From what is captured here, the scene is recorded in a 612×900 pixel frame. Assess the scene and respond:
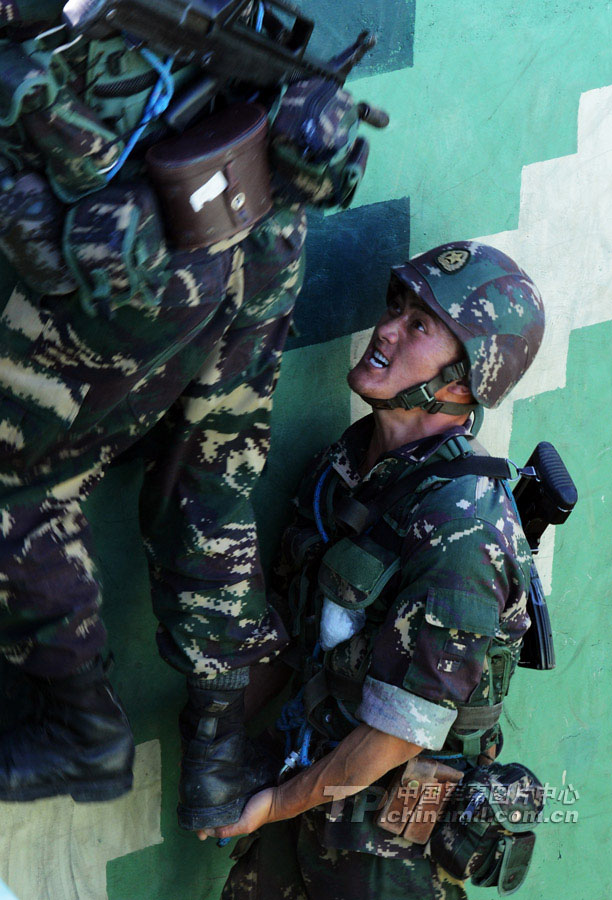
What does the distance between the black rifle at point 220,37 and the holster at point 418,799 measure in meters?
1.29

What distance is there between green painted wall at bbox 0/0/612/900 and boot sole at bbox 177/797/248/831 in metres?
0.22

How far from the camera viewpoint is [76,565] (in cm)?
156

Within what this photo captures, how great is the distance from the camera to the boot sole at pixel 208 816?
83.3 inches

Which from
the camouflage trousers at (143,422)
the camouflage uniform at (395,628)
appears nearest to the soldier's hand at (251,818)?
the camouflage uniform at (395,628)

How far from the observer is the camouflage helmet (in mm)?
2160

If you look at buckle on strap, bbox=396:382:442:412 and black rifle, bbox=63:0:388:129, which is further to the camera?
buckle on strap, bbox=396:382:442:412

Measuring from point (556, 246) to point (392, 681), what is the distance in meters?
1.23

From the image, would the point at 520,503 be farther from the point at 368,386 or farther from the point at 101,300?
the point at 101,300

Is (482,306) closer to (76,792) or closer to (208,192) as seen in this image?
(208,192)

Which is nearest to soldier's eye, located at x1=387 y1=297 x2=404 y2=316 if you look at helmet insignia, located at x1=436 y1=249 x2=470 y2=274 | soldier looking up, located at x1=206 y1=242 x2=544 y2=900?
soldier looking up, located at x1=206 y1=242 x2=544 y2=900

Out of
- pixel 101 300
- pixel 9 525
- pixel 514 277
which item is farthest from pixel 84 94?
pixel 514 277

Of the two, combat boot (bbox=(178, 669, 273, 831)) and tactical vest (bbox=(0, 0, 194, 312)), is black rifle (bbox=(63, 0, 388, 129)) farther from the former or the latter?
combat boot (bbox=(178, 669, 273, 831))

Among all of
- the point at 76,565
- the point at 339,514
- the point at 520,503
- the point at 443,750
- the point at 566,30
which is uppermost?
the point at 76,565

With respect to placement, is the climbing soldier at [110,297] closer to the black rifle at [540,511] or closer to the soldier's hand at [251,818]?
the soldier's hand at [251,818]
